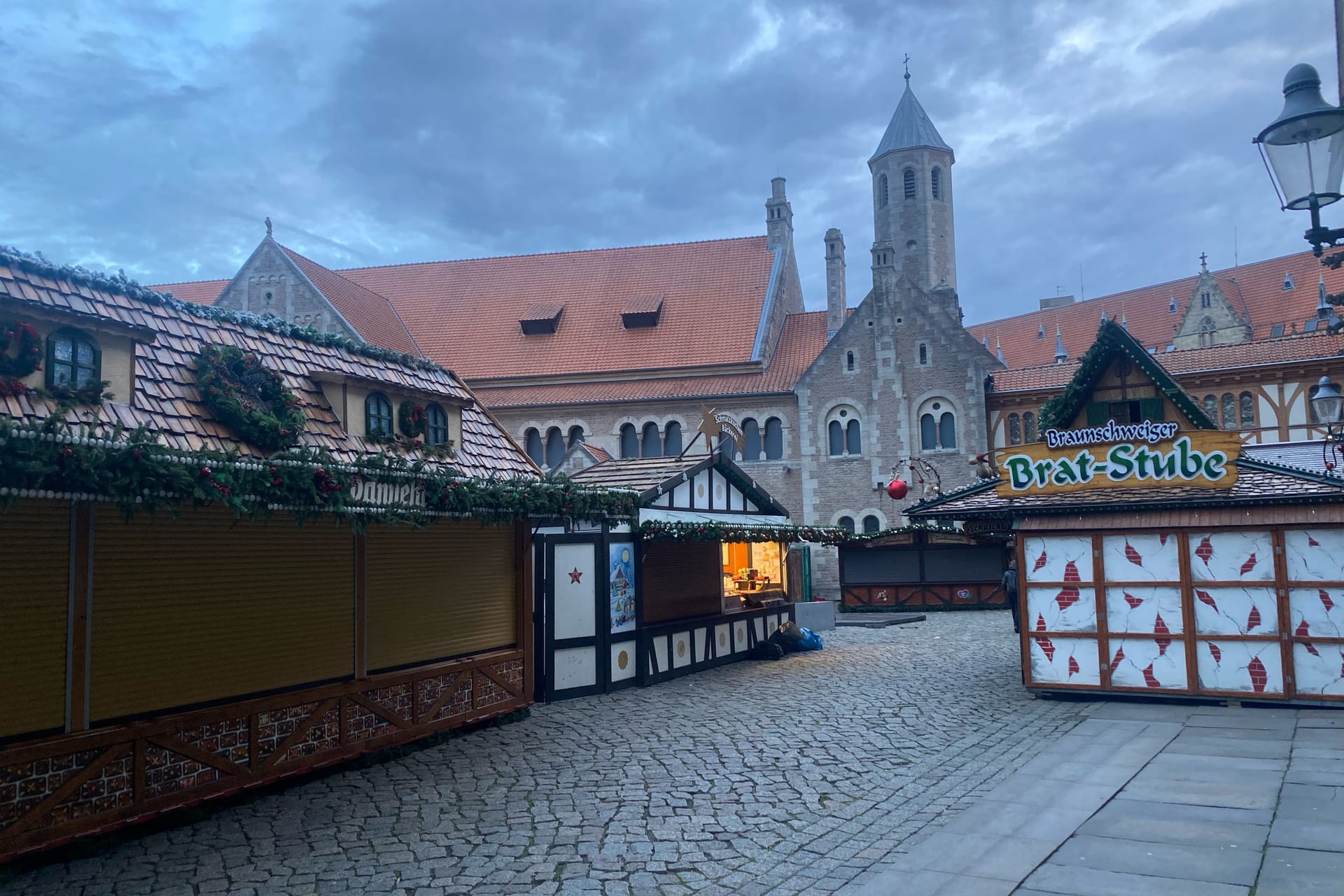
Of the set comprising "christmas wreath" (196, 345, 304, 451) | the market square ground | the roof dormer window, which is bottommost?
the market square ground

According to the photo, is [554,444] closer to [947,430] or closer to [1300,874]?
[947,430]

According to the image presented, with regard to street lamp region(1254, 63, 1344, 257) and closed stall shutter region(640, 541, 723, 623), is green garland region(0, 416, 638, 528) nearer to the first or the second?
closed stall shutter region(640, 541, 723, 623)

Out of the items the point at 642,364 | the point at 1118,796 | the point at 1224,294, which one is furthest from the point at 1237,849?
the point at 1224,294

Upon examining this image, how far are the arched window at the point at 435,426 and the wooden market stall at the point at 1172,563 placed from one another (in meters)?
7.25

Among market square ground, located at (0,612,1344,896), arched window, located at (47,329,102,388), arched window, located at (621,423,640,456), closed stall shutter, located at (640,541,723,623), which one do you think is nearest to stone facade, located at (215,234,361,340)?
arched window, located at (621,423,640,456)

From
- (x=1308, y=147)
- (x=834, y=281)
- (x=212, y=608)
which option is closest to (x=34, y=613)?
(x=212, y=608)

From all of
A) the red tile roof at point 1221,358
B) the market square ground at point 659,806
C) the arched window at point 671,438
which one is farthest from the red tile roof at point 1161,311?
the market square ground at point 659,806

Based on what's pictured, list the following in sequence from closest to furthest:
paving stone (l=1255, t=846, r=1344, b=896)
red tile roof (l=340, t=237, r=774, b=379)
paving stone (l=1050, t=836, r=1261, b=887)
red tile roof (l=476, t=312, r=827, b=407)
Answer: paving stone (l=1255, t=846, r=1344, b=896) → paving stone (l=1050, t=836, r=1261, b=887) → red tile roof (l=476, t=312, r=827, b=407) → red tile roof (l=340, t=237, r=774, b=379)

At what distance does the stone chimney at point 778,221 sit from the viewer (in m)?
41.8

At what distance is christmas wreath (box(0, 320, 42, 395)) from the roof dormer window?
34.0 metres

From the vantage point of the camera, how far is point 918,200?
168ft

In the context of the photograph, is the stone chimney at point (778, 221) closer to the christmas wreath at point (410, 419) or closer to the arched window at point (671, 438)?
the arched window at point (671, 438)

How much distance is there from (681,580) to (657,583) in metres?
0.95

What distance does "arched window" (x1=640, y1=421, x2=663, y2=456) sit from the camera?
38.0 m
